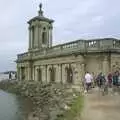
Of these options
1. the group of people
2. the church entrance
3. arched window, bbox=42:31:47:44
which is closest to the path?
the group of people

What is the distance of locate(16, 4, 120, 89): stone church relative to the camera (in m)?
29.2

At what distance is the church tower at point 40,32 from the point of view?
4544cm

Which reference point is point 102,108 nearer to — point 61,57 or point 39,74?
point 61,57

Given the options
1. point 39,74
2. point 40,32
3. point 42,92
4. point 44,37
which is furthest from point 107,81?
point 44,37

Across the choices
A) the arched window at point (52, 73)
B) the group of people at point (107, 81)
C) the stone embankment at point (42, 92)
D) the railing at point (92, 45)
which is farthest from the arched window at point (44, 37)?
the group of people at point (107, 81)

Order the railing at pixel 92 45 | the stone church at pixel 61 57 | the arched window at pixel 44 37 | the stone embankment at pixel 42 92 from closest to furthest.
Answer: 1. the stone embankment at pixel 42 92
2. the railing at pixel 92 45
3. the stone church at pixel 61 57
4. the arched window at pixel 44 37

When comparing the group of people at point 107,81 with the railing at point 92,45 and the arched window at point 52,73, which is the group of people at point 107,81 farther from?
the arched window at point 52,73

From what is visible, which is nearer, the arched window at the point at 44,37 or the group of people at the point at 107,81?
the group of people at the point at 107,81

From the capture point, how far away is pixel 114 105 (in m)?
17.4

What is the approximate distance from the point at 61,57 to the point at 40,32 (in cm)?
1149

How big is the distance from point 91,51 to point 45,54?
11544 mm

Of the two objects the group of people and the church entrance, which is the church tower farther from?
the group of people

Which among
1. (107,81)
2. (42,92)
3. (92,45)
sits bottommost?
(42,92)

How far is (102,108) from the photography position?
16594 millimetres
